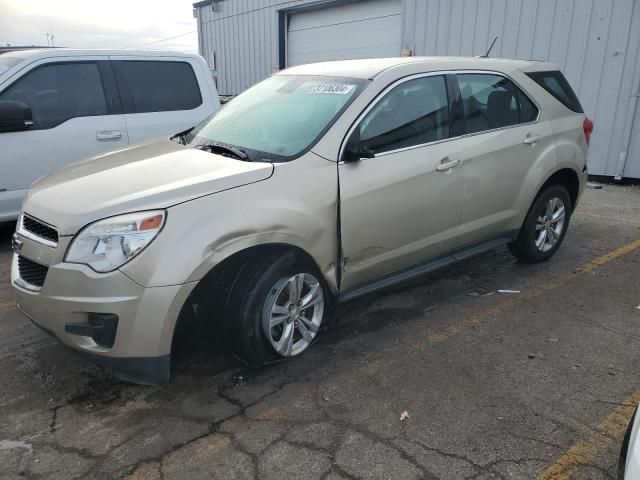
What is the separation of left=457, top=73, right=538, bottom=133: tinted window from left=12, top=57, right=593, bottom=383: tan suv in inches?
0.5

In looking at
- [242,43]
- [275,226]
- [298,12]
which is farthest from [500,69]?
[242,43]

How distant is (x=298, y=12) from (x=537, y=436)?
12.5 m

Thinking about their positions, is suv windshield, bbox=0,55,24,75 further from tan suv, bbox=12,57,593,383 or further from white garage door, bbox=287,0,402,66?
white garage door, bbox=287,0,402,66

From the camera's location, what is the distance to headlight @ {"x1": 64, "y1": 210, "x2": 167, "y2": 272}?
8.50ft

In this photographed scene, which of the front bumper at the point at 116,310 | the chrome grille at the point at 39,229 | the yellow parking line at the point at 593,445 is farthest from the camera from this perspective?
the chrome grille at the point at 39,229

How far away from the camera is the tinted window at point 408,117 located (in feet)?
11.2

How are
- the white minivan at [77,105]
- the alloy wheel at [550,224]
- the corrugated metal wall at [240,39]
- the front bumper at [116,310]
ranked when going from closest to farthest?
1. the front bumper at [116,310]
2. the alloy wheel at [550,224]
3. the white minivan at [77,105]
4. the corrugated metal wall at [240,39]

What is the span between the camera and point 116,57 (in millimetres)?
5516

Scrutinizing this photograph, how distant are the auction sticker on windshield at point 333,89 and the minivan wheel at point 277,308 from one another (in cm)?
116

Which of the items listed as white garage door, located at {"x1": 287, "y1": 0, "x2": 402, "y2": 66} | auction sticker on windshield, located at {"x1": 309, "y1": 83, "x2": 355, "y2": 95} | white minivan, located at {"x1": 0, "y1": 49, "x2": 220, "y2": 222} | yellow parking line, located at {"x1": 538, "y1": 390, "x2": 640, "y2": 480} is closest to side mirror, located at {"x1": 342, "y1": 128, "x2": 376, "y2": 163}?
auction sticker on windshield, located at {"x1": 309, "y1": 83, "x2": 355, "y2": 95}

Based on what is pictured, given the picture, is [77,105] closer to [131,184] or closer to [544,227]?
[131,184]

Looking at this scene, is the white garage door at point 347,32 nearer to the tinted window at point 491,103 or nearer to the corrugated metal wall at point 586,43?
the corrugated metal wall at point 586,43

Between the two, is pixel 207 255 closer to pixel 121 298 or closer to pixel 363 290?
pixel 121 298

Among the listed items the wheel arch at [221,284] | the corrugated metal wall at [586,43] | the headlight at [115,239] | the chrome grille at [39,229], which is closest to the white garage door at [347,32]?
the corrugated metal wall at [586,43]
